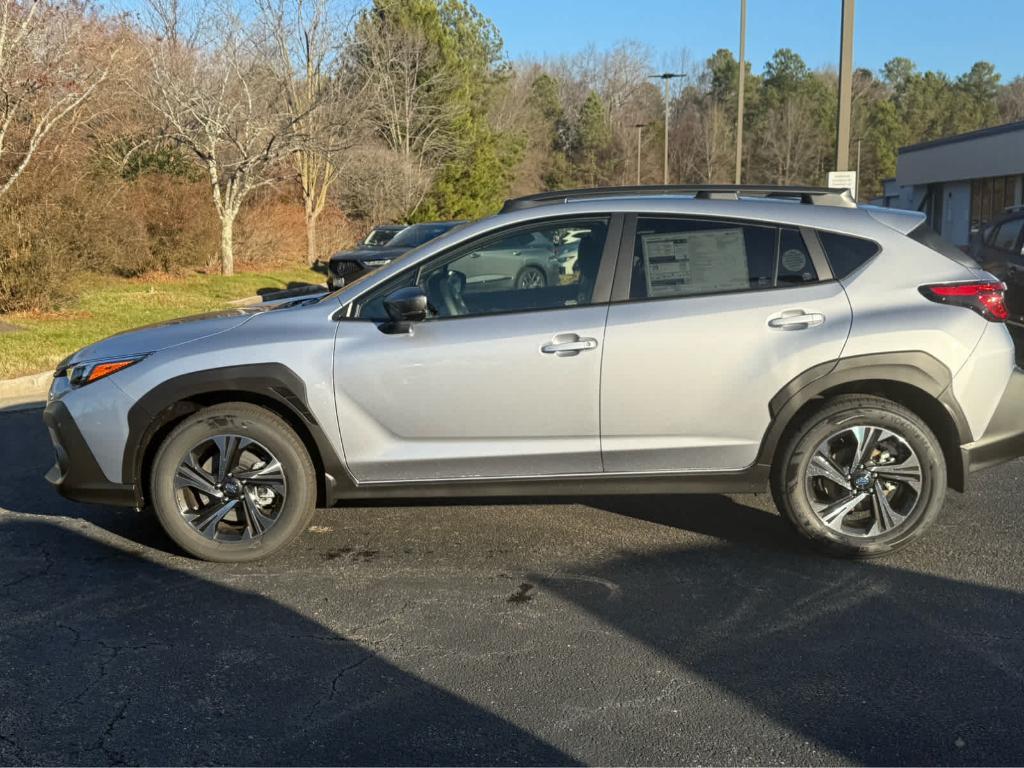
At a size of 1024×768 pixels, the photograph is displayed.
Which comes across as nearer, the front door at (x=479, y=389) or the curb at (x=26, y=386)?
the front door at (x=479, y=389)

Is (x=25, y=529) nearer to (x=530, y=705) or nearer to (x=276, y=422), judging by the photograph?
(x=276, y=422)

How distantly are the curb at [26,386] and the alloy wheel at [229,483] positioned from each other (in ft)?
19.3

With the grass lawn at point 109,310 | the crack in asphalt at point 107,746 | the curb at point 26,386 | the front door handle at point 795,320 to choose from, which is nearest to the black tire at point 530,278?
the front door handle at point 795,320

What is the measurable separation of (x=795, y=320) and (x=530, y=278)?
4.30 ft

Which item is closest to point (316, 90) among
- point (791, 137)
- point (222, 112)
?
point (222, 112)

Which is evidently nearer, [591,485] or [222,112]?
[591,485]

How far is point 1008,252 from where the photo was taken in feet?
39.7

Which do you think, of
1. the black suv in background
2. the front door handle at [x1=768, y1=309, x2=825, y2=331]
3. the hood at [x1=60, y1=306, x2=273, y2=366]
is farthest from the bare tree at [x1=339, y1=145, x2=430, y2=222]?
the front door handle at [x1=768, y1=309, x2=825, y2=331]

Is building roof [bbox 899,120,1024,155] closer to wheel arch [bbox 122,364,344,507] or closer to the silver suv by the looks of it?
the silver suv

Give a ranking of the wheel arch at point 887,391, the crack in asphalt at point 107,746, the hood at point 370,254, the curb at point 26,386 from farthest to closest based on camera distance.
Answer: the hood at point 370,254 → the curb at point 26,386 → the wheel arch at point 887,391 → the crack in asphalt at point 107,746

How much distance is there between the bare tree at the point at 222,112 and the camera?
2370cm

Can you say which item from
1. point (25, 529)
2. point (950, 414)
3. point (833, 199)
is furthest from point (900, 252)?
point (25, 529)

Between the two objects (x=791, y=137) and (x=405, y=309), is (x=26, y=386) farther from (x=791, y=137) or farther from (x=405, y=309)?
(x=791, y=137)

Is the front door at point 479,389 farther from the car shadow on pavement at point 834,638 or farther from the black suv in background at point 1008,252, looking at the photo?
the black suv in background at point 1008,252
